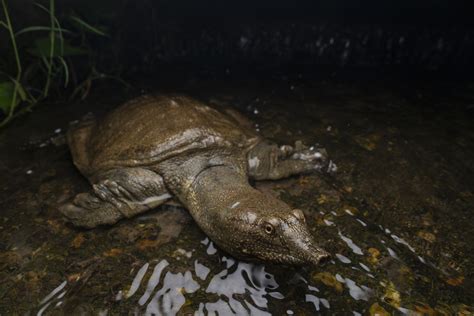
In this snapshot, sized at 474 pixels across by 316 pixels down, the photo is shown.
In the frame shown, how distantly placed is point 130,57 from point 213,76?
1.11 metres

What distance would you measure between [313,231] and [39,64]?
308 centimetres

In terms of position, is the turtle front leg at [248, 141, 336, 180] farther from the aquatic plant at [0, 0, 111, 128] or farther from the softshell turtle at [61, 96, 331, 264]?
the aquatic plant at [0, 0, 111, 128]

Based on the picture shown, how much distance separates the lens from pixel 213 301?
6.93 ft

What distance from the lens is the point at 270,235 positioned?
205cm

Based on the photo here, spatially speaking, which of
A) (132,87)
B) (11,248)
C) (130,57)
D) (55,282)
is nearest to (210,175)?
(55,282)

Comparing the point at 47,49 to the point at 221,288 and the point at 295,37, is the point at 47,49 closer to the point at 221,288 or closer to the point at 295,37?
the point at 221,288

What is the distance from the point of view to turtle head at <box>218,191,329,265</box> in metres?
1.99

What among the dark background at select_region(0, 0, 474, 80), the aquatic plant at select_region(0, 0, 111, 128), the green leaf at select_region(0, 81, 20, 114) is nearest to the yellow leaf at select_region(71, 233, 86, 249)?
the aquatic plant at select_region(0, 0, 111, 128)

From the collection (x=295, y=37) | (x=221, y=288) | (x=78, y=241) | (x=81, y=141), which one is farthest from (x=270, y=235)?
(x=295, y=37)

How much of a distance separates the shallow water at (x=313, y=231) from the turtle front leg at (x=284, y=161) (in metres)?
0.08

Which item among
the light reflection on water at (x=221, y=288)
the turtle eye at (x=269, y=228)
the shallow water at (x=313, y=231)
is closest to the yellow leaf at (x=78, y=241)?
the shallow water at (x=313, y=231)

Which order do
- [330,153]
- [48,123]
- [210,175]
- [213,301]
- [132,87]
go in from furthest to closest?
[132,87] → [48,123] → [330,153] → [210,175] → [213,301]

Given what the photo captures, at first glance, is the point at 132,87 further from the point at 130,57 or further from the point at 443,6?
the point at 443,6

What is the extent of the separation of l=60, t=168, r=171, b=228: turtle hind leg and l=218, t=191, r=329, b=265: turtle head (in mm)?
696
